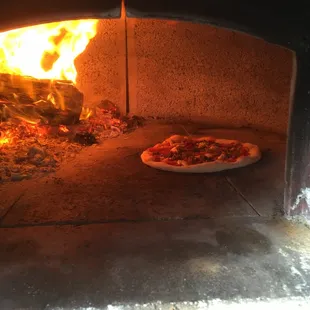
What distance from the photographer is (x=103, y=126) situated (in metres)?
6.04

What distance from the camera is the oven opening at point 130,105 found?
4111 millimetres

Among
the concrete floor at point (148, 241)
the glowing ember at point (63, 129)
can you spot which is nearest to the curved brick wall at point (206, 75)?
the glowing ember at point (63, 129)

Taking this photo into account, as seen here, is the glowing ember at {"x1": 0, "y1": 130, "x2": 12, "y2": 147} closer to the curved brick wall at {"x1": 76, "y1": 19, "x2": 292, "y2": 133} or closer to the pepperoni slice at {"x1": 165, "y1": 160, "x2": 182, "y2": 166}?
the curved brick wall at {"x1": 76, "y1": 19, "x2": 292, "y2": 133}

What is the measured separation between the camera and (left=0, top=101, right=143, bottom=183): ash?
4449 millimetres

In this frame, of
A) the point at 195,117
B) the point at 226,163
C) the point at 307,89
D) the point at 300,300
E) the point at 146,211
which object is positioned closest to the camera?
the point at 300,300

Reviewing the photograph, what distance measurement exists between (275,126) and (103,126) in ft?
8.41

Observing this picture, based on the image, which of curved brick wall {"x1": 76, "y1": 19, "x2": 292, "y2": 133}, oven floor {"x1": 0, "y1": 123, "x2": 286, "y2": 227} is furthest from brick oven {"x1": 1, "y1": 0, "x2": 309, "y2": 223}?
oven floor {"x1": 0, "y1": 123, "x2": 286, "y2": 227}

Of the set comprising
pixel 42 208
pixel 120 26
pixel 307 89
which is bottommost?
pixel 42 208

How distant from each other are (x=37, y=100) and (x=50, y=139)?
0.77 meters

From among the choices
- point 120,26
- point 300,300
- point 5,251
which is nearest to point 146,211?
point 5,251

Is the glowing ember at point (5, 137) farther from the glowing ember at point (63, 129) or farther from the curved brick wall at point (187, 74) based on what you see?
the curved brick wall at point (187, 74)

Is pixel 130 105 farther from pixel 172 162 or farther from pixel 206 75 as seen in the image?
pixel 172 162

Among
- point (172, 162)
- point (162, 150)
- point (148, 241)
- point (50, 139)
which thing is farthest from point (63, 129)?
point (148, 241)

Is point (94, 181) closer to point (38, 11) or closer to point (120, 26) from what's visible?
point (38, 11)
